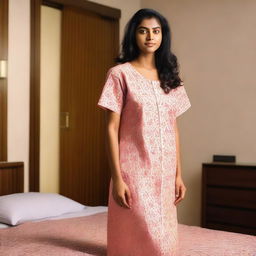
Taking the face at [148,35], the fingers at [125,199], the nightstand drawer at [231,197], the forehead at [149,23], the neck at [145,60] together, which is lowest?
the nightstand drawer at [231,197]

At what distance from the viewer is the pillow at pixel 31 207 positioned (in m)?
2.99

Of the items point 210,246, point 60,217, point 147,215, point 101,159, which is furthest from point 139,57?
point 101,159

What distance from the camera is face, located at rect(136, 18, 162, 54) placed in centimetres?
205

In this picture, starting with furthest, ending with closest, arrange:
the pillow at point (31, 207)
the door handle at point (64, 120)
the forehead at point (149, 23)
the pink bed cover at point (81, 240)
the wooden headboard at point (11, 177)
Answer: the door handle at point (64, 120)
the wooden headboard at point (11, 177)
the pillow at point (31, 207)
the pink bed cover at point (81, 240)
the forehead at point (149, 23)

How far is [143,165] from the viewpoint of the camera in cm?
197

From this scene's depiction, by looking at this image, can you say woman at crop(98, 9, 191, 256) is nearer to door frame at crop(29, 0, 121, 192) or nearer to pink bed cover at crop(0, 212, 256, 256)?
pink bed cover at crop(0, 212, 256, 256)

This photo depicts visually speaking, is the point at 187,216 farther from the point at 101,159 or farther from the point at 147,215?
the point at 147,215

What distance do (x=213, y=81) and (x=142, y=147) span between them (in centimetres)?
279

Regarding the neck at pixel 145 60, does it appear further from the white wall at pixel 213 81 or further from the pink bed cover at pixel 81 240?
the white wall at pixel 213 81

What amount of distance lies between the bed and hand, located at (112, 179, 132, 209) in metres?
0.38

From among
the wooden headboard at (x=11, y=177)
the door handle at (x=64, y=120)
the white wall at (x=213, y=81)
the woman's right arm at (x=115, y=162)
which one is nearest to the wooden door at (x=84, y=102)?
the door handle at (x=64, y=120)

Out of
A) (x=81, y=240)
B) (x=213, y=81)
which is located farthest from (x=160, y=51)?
(x=213, y=81)

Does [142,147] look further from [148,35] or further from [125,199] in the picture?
[148,35]

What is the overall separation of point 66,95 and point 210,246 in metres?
2.38
